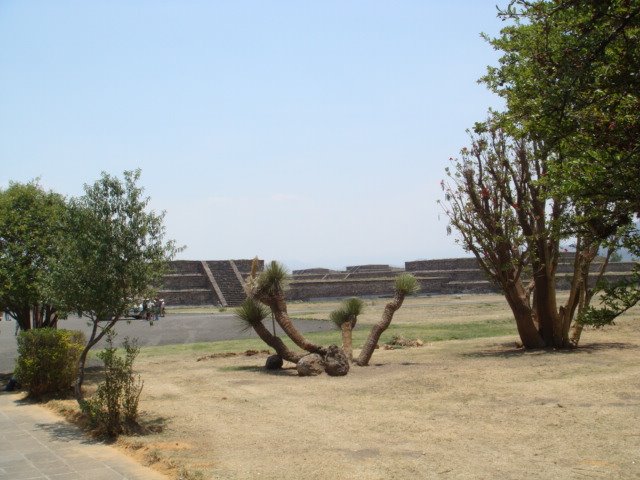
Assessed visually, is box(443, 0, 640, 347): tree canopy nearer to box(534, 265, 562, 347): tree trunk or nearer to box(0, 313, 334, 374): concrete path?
box(534, 265, 562, 347): tree trunk

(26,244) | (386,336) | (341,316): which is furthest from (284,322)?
(386,336)

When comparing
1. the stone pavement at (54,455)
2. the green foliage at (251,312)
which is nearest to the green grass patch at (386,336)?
the green foliage at (251,312)

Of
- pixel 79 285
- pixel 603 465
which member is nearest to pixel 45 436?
pixel 79 285

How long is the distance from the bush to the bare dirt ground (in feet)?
5.28

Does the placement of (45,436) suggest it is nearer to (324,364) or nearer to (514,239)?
(324,364)

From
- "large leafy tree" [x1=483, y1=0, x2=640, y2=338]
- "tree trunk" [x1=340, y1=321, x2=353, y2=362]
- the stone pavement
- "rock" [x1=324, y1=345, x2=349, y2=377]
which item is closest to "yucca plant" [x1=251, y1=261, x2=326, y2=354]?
"rock" [x1=324, y1=345, x2=349, y2=377]

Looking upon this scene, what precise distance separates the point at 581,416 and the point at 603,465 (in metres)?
2.26

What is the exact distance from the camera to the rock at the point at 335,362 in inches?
548

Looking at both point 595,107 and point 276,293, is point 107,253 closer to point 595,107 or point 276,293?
point 276,293

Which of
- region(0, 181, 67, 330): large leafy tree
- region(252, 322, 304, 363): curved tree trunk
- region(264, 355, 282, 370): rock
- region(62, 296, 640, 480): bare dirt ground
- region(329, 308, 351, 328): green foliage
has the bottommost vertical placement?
region(62, 296, 640, 480): bare dirt ground

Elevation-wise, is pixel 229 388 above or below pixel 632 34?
below

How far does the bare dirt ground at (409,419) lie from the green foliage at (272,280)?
5.85 ft

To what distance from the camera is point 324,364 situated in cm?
1417

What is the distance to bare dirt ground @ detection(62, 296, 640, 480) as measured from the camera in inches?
284
